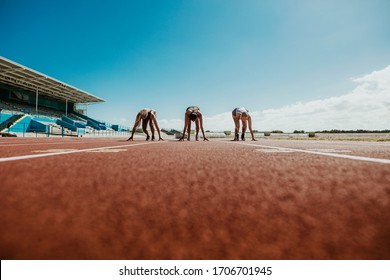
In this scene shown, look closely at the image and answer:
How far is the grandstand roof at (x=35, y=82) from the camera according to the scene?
76.6ft

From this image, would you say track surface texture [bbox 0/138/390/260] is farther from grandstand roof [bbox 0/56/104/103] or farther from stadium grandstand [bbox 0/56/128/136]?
grandstand roof [bbox 0/56/104/103]

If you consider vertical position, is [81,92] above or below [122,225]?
above

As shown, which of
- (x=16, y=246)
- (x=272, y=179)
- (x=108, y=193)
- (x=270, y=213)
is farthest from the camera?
(x=272, y=179)

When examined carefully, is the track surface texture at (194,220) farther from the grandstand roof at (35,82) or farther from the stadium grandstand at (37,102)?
the grandstand roof at (35,82)

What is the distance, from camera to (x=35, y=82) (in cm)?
2841

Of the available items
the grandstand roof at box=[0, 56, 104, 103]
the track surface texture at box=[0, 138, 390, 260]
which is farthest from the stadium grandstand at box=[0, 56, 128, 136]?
the track surface texture at box=[0, 138, 390, 260]

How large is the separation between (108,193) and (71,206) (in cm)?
10

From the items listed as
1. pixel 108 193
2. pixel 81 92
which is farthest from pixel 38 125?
pixel 108 193

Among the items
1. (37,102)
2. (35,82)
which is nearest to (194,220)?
(35,82)

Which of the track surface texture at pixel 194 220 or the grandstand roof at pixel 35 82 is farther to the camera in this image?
the grandstand roof at pixel 35 82

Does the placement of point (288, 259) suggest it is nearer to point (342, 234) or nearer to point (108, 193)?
point (342, 234)

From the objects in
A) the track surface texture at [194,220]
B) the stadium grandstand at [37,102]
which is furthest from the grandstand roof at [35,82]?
the track surface texture at [194,220]

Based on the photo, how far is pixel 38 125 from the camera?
25.8 metres

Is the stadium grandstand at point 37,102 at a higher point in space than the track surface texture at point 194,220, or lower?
higher
